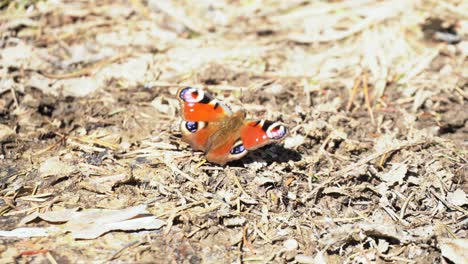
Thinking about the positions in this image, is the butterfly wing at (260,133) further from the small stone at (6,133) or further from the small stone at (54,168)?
the small stone at (6,133)

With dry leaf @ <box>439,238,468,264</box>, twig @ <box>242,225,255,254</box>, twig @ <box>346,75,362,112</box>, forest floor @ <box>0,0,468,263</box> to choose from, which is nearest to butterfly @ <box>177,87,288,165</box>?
forest floor @ <box>0,0,468,263</box>

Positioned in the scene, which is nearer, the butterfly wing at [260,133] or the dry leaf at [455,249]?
the dry leaf at [455,249]

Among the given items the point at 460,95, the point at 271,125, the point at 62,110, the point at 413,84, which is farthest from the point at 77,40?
the point at 460,95

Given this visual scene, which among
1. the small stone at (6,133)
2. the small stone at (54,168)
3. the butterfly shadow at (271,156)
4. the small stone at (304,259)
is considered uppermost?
the small stone at (6,133)

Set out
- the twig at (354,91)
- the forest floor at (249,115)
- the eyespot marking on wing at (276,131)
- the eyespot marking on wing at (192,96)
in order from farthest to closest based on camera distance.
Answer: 1. the twig at (354,91)
2. the eyespot marking on wing at (192,96)
3. the eyespot marking on wing at (276,131)
4. the forest floor at (249,115)

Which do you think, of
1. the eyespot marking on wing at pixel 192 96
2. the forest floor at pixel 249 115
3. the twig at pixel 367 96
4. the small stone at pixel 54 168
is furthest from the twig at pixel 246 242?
the twig at pixel 367 96

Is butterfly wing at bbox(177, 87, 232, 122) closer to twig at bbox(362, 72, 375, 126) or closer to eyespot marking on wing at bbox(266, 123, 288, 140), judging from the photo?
eyespot marking on wing at bbox(266, 123, 288, 140)

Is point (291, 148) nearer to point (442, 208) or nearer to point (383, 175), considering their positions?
point (383, 175)

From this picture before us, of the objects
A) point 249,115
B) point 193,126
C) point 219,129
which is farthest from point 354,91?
point 193,126
